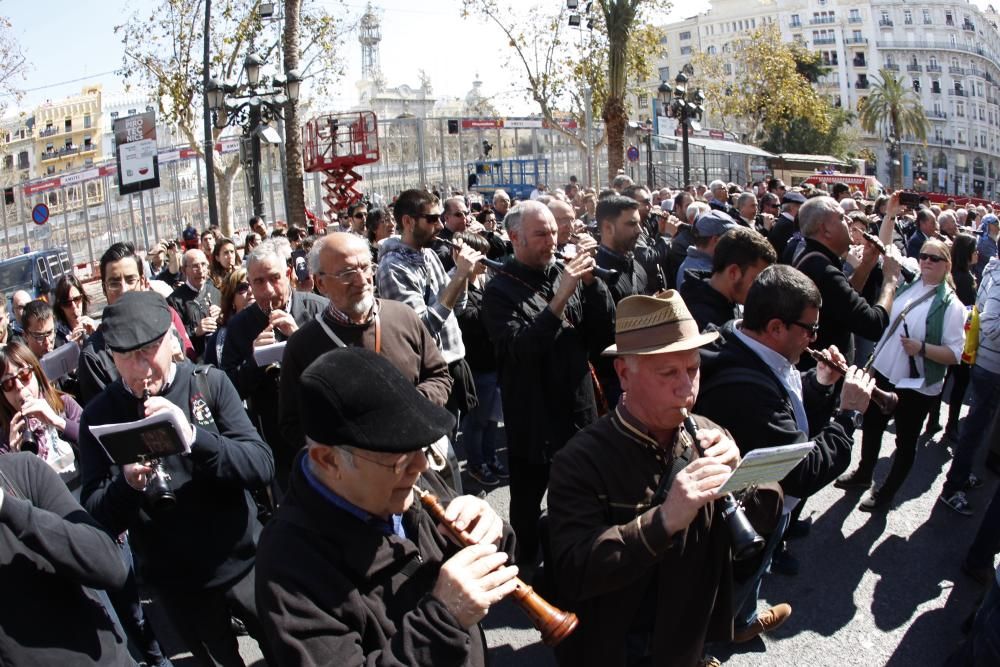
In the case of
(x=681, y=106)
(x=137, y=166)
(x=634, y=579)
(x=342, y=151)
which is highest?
(x=681, y=106)

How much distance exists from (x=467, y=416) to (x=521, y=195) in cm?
1810

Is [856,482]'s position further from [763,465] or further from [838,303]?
[763,465]

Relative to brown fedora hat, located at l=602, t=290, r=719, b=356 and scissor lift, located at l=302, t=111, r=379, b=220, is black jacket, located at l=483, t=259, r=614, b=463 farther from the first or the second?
scissor lift, located at l=302, t=111, r=379, b=220

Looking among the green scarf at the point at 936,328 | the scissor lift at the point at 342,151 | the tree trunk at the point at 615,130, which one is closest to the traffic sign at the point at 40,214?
the scissor lift at the point at 342,151

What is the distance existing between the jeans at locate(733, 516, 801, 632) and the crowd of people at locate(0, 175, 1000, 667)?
0.02 meters

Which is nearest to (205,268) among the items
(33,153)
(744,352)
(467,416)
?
(467,416)

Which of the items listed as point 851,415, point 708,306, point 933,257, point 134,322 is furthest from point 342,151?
point 851,415

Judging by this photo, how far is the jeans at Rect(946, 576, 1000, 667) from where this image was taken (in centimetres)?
264

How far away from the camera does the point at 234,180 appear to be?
90.9 feet

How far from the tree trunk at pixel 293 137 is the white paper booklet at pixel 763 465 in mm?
13632

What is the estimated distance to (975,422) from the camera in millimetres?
5703

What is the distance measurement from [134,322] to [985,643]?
322 centimetres

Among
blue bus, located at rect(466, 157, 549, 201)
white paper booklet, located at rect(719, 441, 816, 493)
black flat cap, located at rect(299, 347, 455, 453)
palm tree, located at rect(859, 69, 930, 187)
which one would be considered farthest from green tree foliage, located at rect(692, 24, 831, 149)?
black flat cap, located at rect(299, 347, 455, 453)

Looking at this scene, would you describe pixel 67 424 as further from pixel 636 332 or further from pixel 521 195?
pixel 521 195
